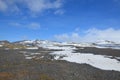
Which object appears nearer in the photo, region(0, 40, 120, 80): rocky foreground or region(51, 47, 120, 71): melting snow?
region(0, 40, 120, 80): rocky foreground

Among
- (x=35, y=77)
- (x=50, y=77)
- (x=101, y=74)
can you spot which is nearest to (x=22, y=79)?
(x=35, y=77)

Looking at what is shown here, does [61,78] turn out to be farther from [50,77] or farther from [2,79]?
[2,79]

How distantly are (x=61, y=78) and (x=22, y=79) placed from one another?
17.1 feet

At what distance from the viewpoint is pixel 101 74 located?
98.3ft

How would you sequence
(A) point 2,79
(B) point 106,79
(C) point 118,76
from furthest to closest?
1. (C) point 118,76
2. (B) point 106,79
3. (A) point 2,79

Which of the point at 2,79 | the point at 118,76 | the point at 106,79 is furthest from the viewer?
the point at 118,76

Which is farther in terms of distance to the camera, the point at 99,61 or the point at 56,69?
the point at 99,61

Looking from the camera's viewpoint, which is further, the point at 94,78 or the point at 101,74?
the point at 101,74

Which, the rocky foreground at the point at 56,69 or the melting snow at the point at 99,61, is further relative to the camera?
the melting snow at the point at 99,61

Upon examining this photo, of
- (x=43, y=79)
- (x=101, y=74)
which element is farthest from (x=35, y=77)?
(x=101, y=74)

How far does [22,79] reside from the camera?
83.2 ft

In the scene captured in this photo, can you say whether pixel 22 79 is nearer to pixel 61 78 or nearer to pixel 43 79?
pixel 43 79

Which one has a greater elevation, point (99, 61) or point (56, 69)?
point (99, 61)

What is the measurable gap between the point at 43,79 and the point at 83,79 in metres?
5.35
